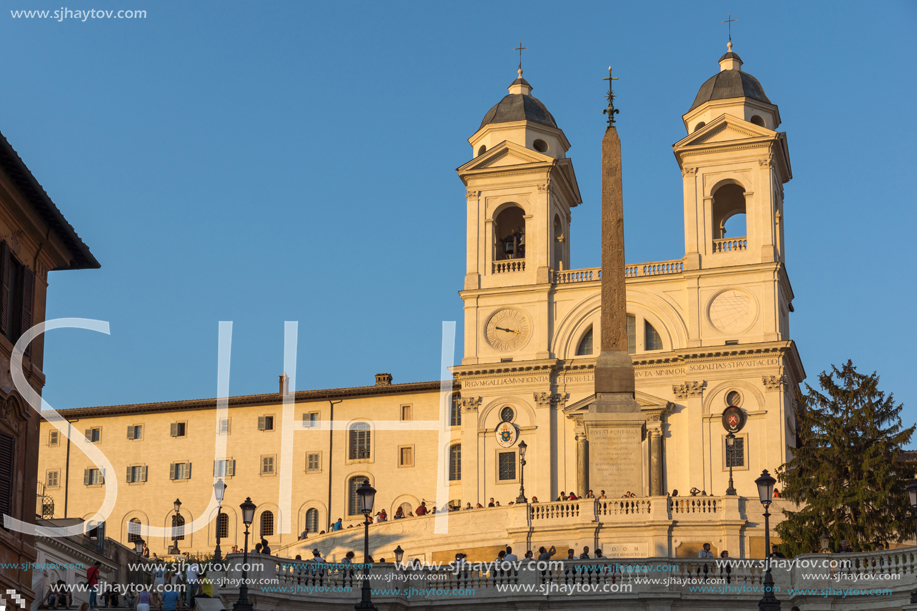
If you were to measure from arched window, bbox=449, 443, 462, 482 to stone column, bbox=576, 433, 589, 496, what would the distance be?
8.62m

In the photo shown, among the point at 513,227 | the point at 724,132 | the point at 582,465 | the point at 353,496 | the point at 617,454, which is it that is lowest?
the point at 617,454

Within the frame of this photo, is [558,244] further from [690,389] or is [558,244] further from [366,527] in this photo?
[366,527]

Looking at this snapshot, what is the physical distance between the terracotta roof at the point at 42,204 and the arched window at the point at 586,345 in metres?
38.2

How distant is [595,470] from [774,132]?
24913 millimetres

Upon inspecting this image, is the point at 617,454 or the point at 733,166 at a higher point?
the point at 733,166

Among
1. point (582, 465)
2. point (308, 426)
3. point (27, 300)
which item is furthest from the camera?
point (308, 426)

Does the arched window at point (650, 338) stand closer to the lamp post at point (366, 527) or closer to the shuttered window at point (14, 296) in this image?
the lamp post at point (366, 527)

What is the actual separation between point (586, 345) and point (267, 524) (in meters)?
20.1

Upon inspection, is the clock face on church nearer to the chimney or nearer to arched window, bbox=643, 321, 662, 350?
arched window, bbox=643, 321, 662, 350

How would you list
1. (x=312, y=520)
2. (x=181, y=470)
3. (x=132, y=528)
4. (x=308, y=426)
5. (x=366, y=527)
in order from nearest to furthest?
(x=366, y=527) → (x=312, y=520) → (x=308, y=426) → (x=132, y=528) → (x=181, y=470)

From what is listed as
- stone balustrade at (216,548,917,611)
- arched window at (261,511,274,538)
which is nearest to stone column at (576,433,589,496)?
arched window at (261,511,274,538)

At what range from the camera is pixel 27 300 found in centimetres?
3350

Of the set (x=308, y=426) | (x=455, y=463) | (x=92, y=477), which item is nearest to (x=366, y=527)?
(x=455, y=463)

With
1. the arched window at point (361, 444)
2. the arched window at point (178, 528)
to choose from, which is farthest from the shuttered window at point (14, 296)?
the arched window at point (178, 528)
